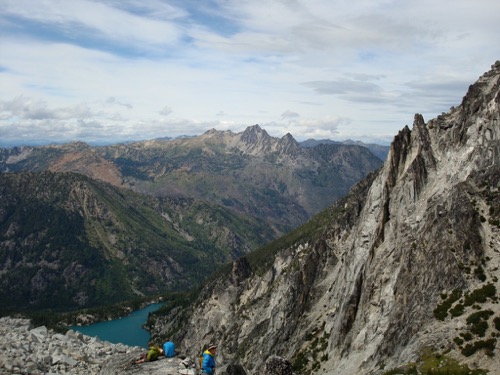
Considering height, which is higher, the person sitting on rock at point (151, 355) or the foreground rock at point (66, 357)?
the person sitting on rock at point (151, 355)

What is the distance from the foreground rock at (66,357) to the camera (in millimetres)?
31000

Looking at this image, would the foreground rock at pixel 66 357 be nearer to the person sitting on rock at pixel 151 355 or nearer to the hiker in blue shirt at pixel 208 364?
the person sitting on rock at pixel 151 355

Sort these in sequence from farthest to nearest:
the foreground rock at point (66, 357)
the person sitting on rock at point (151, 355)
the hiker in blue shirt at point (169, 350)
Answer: the hiker in blue shirt at point (169, 350), the person sitting on rock at point (151, 355), the foreground rock at point (66, 357)

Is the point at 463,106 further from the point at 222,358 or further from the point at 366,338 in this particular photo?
the point at 222,358

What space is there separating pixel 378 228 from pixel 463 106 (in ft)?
85.4

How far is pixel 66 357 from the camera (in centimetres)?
4216

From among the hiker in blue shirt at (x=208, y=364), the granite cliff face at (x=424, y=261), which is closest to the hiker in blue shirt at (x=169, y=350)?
the hiker in blue shirt at (x=208, y=364)

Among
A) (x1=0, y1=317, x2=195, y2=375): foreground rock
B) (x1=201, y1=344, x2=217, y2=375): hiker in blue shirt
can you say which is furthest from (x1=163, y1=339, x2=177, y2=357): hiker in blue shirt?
(x1=201, y1=344, x2=217, y2=375): hiker in blue shirt

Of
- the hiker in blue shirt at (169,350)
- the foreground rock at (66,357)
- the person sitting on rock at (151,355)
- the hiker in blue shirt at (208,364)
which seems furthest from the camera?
the hiker in blue shirt at (169,350)

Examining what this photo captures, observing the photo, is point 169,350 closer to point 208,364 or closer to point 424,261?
point 208,364

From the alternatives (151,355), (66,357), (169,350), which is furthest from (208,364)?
(66,357)

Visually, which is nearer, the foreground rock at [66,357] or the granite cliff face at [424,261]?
the foreground rock at [66,357]

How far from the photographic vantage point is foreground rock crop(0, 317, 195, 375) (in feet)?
102

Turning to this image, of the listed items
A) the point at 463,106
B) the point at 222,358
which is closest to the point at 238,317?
the point at 222,358
